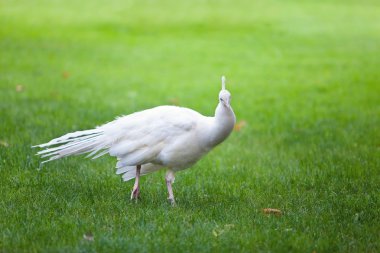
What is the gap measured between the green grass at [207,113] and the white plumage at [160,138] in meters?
0.44

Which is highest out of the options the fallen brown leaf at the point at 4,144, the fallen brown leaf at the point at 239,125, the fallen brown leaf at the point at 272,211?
the fallen brown leaf at the point at 4,144

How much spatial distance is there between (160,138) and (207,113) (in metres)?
5.68

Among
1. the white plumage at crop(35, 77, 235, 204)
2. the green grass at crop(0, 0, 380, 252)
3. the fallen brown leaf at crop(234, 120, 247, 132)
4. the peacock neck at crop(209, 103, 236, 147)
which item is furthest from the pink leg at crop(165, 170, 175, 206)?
the fallen brown leaf at crop(234, 120, 247, 132)

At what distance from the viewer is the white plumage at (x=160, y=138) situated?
5703 millimetres

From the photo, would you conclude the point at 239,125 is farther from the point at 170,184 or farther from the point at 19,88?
the point at 170,184

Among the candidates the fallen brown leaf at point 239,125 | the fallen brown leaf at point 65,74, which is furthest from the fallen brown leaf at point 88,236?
the fallen brown leaf at point 65,74

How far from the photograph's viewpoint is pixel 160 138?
5832 mm

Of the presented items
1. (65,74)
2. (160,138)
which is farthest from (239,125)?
(65,74)

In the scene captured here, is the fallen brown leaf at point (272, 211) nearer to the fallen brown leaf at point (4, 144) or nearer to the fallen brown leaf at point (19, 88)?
the fallen brown leaf at point (4, 144)

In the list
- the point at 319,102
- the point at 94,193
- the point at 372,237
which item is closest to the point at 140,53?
the point at 319,102

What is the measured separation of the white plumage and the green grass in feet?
1.44

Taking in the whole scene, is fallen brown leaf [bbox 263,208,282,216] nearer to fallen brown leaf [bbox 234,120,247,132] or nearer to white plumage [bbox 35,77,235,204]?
white plumage [bbox 35,77,235,204]

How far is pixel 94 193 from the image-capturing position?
20.3ft

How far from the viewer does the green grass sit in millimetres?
5012
